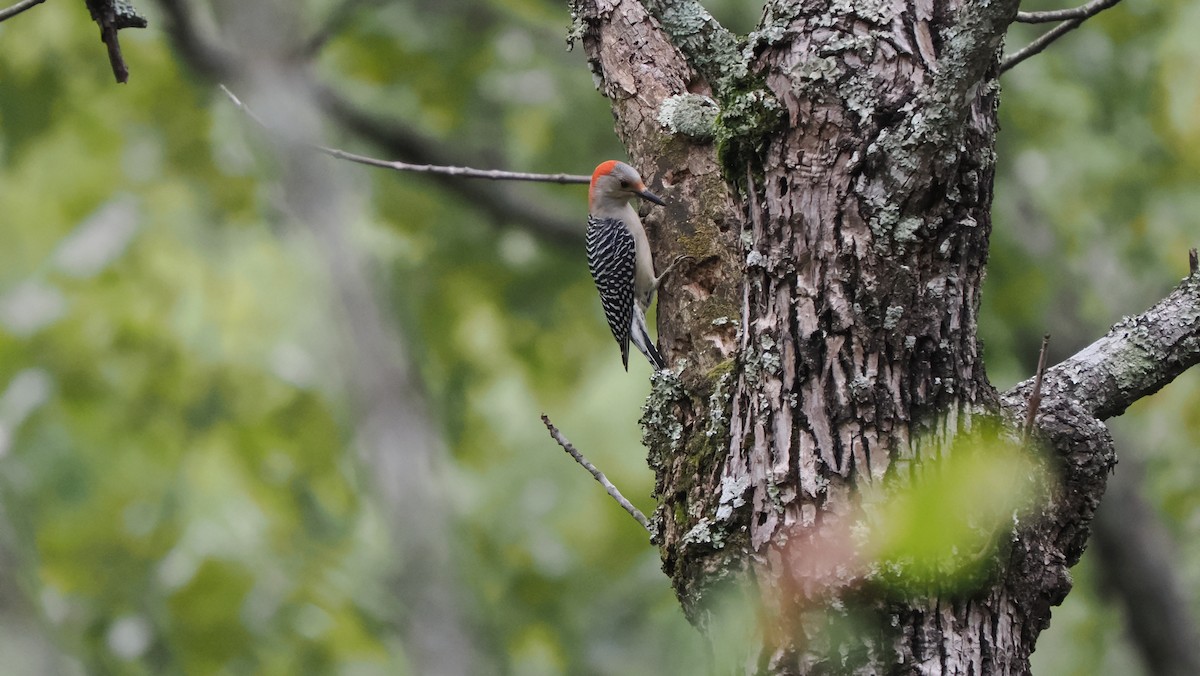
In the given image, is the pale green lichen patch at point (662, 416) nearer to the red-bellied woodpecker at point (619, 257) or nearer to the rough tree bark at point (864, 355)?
the rough tree bark at point (864, 355)

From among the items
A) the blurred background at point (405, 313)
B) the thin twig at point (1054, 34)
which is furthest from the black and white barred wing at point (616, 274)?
the thin twig at point (1054, 34)

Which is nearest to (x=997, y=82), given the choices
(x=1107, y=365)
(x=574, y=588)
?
(x=1107, y=365)

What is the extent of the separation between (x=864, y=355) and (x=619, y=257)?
14.2 feet

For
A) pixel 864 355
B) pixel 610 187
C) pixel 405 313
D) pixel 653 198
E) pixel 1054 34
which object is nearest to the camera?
pixel 864 355

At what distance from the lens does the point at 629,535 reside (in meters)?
6.69

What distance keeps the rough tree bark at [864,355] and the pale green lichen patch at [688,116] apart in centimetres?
77

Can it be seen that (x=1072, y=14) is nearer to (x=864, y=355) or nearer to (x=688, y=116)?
(x=688, y=116)

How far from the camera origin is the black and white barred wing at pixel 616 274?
21.6ft

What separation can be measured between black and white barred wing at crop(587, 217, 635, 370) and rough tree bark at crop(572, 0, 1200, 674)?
3.79m

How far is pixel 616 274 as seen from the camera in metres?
6.60

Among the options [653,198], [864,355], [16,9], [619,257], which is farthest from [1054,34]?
[619,257]

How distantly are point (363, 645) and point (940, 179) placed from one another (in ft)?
14.2

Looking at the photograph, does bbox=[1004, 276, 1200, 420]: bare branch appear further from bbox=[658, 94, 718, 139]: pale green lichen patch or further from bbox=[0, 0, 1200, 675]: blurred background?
bbox=[0, 0, 1200, 675]: blurred background

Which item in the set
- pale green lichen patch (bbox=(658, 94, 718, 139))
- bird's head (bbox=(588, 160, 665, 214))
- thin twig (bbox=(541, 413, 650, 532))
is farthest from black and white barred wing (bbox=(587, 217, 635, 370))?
thin twig (bbox=(541, 413, 650, 532))
